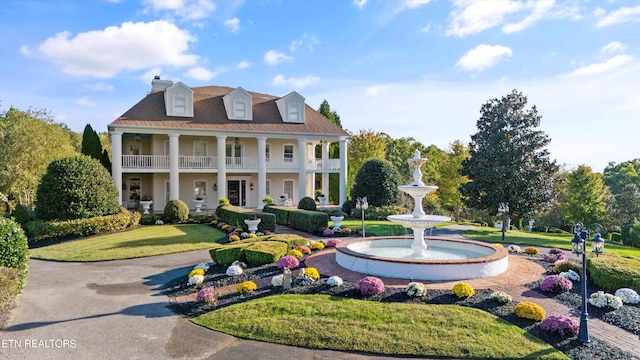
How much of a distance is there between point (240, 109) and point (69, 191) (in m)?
13.9

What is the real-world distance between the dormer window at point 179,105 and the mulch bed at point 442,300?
19.3m

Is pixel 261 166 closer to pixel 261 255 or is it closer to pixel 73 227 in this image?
pixel 73 227

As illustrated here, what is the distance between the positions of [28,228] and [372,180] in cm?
2131

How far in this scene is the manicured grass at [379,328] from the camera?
7406 mm

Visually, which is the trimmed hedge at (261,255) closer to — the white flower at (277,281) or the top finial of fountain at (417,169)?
the white flower at (277,281)

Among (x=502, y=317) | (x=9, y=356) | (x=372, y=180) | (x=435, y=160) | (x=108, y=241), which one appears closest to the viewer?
(x=9, y=356)

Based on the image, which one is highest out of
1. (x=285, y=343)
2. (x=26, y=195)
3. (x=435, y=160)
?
(x=435, y=160)

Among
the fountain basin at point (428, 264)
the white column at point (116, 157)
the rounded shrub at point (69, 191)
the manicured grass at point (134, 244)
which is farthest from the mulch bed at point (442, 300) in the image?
the white column at point (116, 157)

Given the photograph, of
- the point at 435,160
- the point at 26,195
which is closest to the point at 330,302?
the point at 26,195

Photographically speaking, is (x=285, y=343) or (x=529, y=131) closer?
(x=285, y=343)

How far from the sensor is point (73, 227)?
798 inches

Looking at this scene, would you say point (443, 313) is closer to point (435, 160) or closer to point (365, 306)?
point (365, 306)

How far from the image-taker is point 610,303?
9.08 m

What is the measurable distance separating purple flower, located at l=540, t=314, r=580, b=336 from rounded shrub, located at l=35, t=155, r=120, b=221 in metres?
21.8
